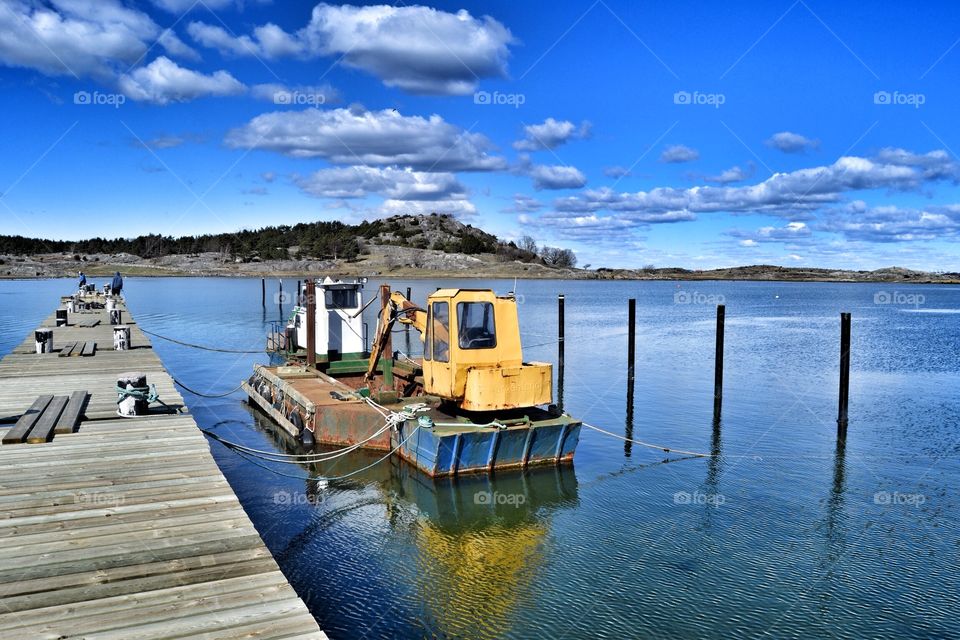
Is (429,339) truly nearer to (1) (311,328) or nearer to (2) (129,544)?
(1) (311,328)

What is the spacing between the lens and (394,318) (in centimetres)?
1842

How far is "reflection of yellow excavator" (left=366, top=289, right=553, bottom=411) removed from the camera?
1498cm

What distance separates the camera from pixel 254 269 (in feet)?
527

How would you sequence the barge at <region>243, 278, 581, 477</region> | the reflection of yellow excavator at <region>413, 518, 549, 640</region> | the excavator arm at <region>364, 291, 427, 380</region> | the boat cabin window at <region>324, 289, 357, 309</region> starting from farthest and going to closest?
the boat cabin window at <region>324, 289, 357, 309</region>, the excavator arm at <region>364, 291, 427, 380</region>, the barge at <region>243, 278, 581, 477</region>, the reflection of yellow excavator at <region>413, 518, 549, 640</region>

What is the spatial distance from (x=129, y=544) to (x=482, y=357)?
9113 mm

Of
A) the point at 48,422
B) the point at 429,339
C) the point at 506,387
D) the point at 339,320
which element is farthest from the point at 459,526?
the point at 339,320

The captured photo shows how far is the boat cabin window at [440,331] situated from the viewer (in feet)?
50.6

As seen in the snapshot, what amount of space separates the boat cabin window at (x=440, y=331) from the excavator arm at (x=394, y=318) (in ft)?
2.28

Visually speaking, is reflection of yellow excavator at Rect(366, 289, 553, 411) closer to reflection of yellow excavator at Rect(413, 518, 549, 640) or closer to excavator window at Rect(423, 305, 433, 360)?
excavator window at Rect(423, 305, 433, 360)

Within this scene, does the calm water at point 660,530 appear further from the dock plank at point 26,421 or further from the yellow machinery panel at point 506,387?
the dock plank at point 26,421

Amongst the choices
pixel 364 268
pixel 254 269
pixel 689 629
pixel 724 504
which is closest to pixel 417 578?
pixel 689 629

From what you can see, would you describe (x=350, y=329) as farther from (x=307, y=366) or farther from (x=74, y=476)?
(x=74, y=476)

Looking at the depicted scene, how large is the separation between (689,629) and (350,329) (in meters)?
15.9

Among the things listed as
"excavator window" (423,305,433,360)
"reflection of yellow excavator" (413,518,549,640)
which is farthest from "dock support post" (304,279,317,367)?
"reflection of yellow excavator" (413,518,549,640)
